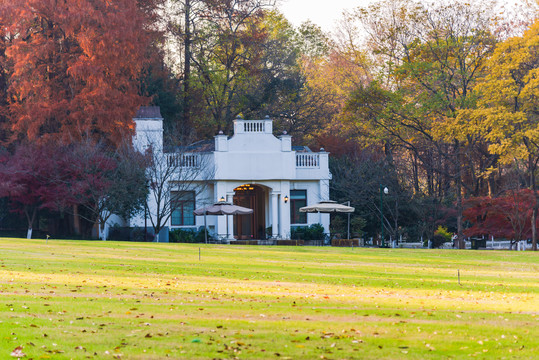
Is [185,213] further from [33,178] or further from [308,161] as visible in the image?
[33,178]

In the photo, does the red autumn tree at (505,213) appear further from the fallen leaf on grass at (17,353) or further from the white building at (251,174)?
the fallen leaf on grass at (17,353)

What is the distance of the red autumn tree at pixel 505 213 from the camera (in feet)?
128

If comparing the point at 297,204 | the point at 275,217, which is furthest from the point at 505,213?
the point at 275,217

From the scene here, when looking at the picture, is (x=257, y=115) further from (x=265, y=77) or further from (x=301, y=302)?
(x=301, y=302)

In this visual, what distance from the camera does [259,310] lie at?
12531 millimetres

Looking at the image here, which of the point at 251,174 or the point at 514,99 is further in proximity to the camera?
the point at 251,174

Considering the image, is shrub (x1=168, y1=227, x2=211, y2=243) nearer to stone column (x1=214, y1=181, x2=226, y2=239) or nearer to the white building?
stone column (x1=214, y1=181, x2=226, y2=239)

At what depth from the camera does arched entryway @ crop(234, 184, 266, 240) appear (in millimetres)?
48250

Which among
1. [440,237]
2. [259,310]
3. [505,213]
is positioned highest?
[505,213]

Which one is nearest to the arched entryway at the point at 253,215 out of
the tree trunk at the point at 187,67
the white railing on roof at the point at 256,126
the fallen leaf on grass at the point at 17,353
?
the white railing on roof at the point at 256,126

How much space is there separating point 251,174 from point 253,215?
420cm

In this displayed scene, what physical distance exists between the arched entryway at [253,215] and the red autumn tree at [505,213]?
12.4 m

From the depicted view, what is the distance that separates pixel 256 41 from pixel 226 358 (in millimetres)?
48066

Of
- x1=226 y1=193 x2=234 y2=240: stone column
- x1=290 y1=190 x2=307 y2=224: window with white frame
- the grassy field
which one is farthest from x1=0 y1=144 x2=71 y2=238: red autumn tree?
the grassy field
